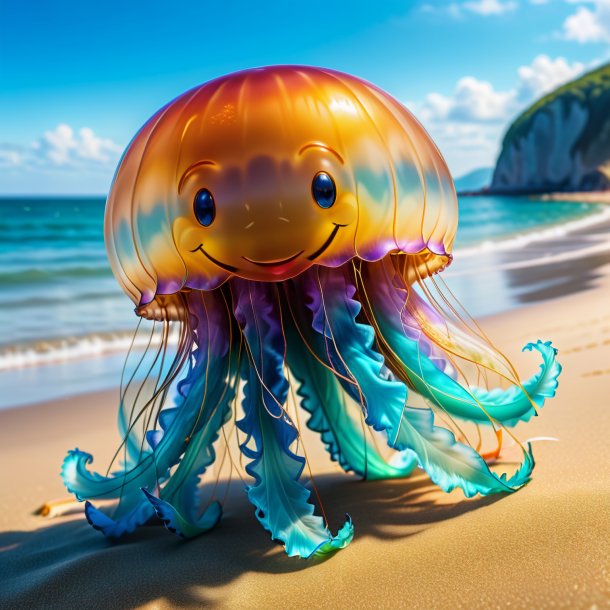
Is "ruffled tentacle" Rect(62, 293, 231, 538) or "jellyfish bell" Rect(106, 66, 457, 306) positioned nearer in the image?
"jellyfish bell" Rect(106, 66, 457, 306)

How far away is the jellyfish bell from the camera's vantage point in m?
1.61

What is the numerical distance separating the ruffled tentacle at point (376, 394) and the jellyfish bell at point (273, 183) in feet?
0.39

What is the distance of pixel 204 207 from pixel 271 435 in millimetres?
550

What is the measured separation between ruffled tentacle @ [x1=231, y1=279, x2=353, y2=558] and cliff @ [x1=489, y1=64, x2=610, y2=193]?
44.2 metres

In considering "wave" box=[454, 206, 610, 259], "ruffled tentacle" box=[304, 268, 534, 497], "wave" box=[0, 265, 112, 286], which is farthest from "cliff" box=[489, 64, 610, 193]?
"ruffled tentacle" box=[304, 268, 534, 497]

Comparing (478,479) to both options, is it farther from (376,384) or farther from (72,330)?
(72,330)

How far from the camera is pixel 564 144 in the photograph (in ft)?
153

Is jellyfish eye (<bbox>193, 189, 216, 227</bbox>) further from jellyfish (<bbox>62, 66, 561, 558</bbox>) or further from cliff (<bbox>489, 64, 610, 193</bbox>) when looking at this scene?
cliff (<bbox>489, 64, 610, 193</bbox>)

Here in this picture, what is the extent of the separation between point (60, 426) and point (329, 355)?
222cm

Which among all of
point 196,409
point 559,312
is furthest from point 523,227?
point 196,409

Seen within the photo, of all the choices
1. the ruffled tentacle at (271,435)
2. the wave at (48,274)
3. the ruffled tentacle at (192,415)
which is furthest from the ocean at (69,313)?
the ruffled tentacle at (271,435)

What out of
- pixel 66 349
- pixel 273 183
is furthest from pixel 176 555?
pixel 66 349

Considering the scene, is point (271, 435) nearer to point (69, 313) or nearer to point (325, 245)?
point (325, 245)

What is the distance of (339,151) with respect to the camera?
5.37 feet
